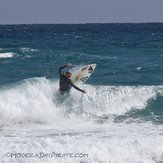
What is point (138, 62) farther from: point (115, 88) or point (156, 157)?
point (156, 157)

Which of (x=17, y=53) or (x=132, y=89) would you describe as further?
(x=17, y=53)

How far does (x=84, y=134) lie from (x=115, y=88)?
6392 mm

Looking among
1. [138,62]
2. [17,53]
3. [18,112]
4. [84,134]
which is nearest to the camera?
[84,134]

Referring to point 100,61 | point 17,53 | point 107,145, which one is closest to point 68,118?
point 107,145

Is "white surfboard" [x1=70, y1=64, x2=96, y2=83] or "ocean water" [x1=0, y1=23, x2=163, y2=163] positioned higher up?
"white surfboard" [x1=70, y1=64, x2=96, y2=83]

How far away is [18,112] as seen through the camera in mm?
18250

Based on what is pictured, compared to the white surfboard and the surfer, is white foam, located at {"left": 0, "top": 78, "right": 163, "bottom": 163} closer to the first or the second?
the white surfboard

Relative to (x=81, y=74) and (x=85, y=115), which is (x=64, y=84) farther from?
(x=81, y=74)

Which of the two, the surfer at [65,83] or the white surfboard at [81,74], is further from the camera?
the white surfboard at [81,74]

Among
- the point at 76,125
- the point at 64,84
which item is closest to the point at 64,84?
the point at 64,84

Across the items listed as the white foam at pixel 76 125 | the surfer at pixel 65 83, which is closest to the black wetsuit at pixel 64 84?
the surfer at pixel 65 83

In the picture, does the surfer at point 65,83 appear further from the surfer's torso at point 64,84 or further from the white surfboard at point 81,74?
the white surfboard at point 81,74

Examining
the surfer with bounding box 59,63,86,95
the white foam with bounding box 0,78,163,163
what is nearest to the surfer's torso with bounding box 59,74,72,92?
the surfer with bounding box 59,63,86,95

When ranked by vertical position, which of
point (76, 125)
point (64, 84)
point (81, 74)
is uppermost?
point (81, 74)
